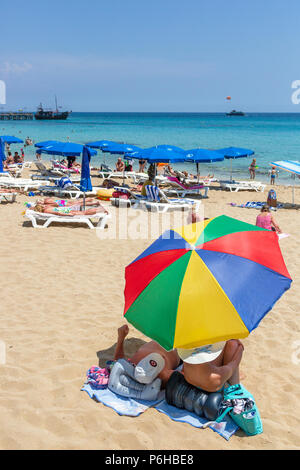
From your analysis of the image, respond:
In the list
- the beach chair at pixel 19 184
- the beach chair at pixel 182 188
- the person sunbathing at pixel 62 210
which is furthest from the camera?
the beach chair at pixel 182 188

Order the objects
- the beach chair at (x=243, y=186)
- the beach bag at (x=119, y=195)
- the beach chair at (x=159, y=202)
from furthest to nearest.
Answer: the beach chair at (x=243, y=186) → the beach bag at (x=119, y=195) → the beach chair at (x=159, y=202)

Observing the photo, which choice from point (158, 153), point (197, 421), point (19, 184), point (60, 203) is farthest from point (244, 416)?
point (19, 184)

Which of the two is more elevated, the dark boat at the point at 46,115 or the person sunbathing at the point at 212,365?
the dark boat at the point at 46,115

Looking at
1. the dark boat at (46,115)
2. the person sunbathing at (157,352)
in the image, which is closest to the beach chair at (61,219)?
the person sunbathing at (157,352)

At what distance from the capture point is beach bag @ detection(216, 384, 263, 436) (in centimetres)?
322

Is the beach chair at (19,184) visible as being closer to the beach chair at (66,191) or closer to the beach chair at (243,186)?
the beach chair at (66,191)

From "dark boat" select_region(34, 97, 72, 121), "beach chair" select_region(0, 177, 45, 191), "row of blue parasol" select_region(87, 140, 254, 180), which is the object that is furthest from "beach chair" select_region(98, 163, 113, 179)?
"dark boat" select_region(34, 97, 72, 121)

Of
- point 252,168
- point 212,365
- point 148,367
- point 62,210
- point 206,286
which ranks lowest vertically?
point 148,367

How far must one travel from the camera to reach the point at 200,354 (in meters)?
3.20

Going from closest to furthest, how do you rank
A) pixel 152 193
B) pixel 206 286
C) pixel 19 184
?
pixel 206 286 → pixel 152 193 → pixel 19 184

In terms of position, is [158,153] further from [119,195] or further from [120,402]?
[120,402]

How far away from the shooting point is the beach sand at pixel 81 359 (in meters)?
3.20

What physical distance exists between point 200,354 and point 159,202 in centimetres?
1026

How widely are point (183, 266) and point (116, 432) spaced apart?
55.8 inches
